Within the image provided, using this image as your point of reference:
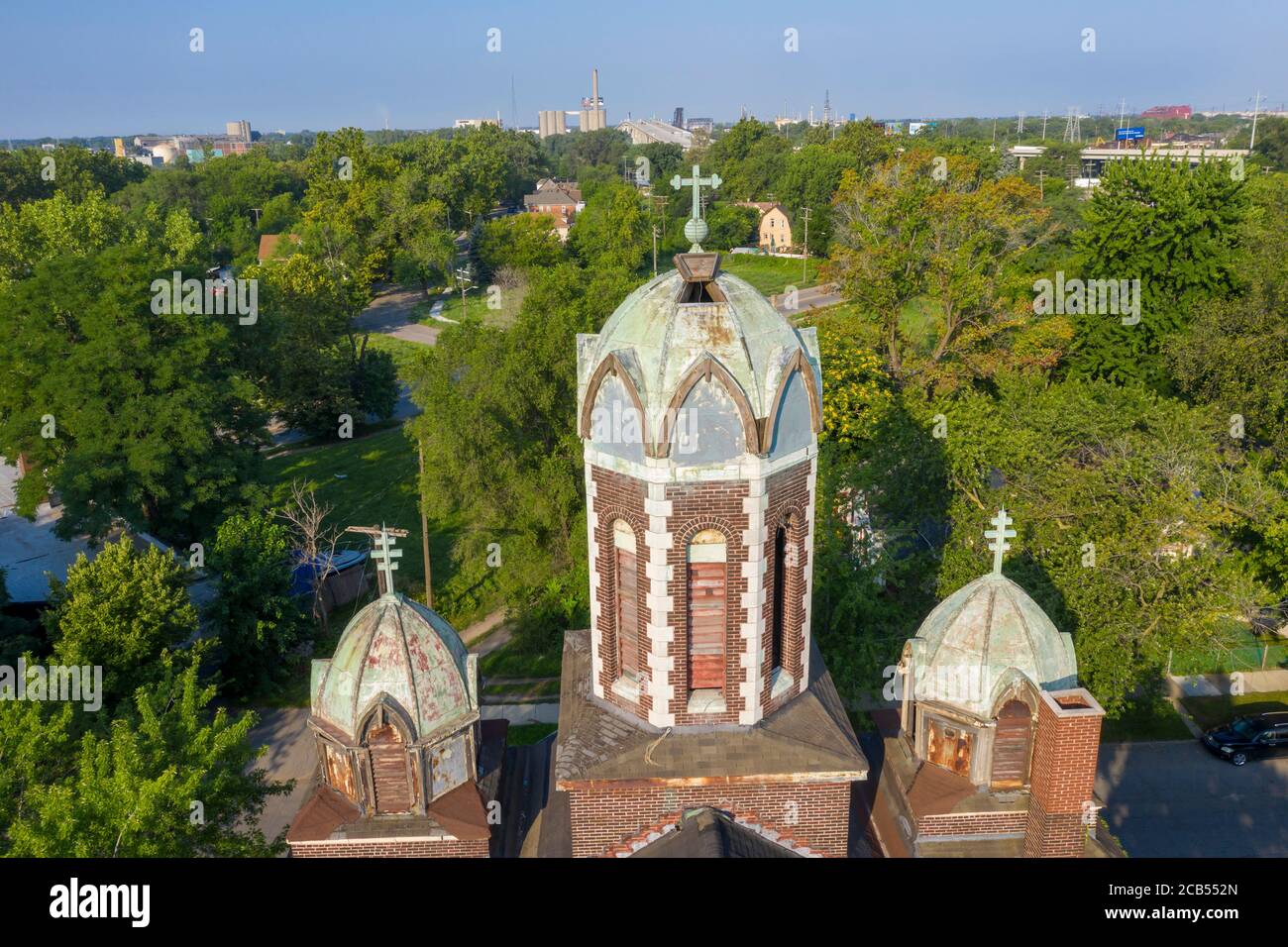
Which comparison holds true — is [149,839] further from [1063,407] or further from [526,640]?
[1063,407]

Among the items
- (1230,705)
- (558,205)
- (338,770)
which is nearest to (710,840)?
(338,770)

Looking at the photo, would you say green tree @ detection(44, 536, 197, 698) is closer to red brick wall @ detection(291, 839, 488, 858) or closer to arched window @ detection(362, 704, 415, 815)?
red brick wall @ detection(291, 839, 488, 858)

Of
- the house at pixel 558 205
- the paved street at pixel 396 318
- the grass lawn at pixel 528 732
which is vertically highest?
the house at pixel 558 205

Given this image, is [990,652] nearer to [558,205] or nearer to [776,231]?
[776,231]

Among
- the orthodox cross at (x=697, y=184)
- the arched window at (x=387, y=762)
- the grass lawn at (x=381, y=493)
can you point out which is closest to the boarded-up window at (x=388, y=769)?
the arched window at (x=387, y=762)

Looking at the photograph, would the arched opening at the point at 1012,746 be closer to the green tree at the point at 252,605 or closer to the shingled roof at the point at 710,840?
the shingled roof at the point at 710,840

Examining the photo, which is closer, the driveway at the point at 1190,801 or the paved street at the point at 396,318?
the driveway at the point at 1190,801
